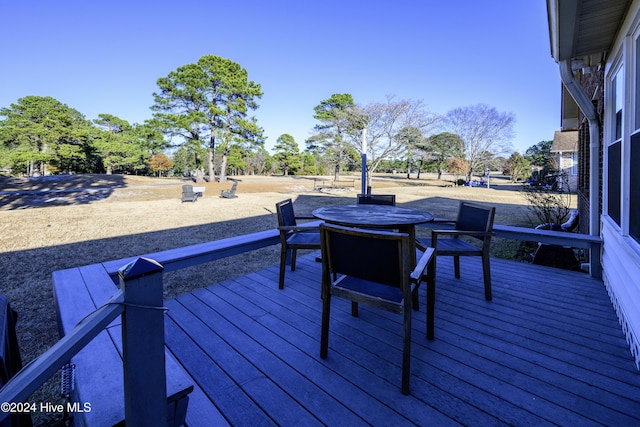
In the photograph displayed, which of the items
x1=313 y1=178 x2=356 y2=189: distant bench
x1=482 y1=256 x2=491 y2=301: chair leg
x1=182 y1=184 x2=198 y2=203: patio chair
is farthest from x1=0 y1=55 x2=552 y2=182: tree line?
x1=482 y1=256 x2=491 y2=301: chair leg

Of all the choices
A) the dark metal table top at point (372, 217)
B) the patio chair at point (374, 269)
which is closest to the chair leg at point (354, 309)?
the patio chair at point (374, 269)

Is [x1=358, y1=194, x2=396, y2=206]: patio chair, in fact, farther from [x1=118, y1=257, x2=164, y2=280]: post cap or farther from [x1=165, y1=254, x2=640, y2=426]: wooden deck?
[x1=118, y1=257, x2=164, y2=280]: post cap

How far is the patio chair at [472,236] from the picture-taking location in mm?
2422

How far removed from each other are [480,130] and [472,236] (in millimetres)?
27027

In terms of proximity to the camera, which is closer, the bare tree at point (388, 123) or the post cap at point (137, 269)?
the post cap at point (137, 269)

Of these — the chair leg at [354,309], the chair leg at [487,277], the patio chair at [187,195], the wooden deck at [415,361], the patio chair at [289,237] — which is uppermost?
the patio chair at [187,195]

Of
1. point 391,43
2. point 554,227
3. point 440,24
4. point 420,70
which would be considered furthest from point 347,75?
point 554,227

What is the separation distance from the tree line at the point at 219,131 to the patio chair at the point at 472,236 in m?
17.3

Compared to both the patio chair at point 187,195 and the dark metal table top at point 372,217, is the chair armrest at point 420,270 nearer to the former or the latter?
the dark metal table top at point 372,217

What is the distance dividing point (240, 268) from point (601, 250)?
4.39m

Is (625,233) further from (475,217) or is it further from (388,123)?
(388,123)

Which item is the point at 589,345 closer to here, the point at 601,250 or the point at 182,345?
the point at 601,250

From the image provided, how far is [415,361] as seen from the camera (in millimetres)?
1720

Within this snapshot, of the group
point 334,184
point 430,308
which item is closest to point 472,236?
point 430,308
